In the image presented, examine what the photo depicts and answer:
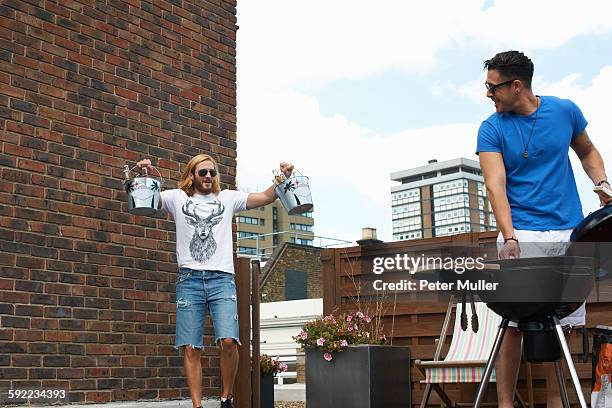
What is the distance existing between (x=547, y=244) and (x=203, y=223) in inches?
84.1

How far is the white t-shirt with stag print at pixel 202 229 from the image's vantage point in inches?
163

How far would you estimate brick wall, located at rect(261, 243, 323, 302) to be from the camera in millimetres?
27750

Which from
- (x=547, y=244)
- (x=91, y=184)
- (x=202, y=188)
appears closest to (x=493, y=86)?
(x=547, y=244)

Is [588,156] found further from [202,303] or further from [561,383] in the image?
[202,303]

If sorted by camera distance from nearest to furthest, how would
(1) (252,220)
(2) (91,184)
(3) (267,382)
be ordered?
(2) (91,184) → (3) (267,382) → (1) (252,220)

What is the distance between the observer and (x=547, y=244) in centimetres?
258

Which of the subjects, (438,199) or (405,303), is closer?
(405,303)

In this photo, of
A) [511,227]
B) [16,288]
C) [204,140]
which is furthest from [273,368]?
[511,227]

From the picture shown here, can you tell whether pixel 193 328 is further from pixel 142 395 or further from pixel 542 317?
pixel 542 317

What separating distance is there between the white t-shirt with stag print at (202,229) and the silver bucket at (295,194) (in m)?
0.41

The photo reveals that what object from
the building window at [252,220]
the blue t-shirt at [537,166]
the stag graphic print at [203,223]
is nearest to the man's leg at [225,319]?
the stag graphic print at [203,223]

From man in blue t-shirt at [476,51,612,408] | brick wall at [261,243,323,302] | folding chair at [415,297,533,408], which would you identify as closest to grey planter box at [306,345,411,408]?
folding chair at [415,297,533,408]

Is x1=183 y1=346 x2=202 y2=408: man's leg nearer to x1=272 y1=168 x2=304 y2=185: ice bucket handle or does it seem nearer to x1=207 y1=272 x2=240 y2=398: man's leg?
x1=207 y1=272 x2=240 y2=398: man's leg

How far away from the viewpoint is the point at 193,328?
4074 mm
